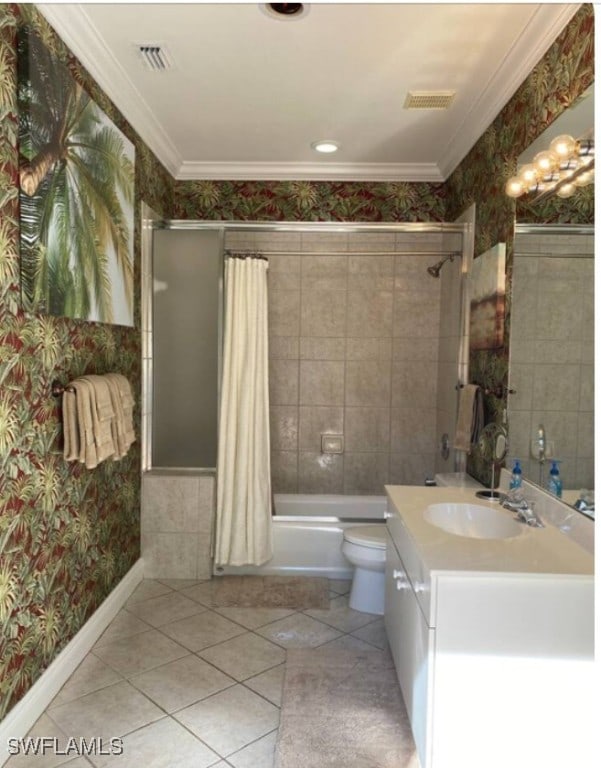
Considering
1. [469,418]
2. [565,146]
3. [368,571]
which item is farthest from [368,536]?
[565,146]

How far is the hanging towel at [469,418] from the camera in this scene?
2883mm

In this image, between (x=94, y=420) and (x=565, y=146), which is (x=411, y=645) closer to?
(x=94, y=420)

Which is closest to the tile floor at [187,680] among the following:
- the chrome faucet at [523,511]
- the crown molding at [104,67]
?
the chrome faucet at [523,511]

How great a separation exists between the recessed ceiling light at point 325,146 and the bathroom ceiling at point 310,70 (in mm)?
43

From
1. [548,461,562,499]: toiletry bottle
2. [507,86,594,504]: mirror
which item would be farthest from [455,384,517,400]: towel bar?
[548,461,562,499]: toiletry bottle

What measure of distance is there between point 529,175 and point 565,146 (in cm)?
24

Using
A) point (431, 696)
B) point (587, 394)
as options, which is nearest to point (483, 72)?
point (587, 394)

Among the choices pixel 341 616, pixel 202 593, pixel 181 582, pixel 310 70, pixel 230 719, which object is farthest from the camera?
pixel 181 582

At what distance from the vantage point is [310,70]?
8.33 ft

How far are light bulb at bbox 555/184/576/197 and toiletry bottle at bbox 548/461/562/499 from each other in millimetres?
954

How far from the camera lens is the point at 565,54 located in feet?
6.64

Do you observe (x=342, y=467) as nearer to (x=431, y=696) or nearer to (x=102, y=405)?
(x=102, y=405)

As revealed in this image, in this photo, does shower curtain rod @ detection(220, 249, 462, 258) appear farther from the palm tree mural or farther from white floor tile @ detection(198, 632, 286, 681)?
white floor tile @ detection(198, 632, 286, 681)

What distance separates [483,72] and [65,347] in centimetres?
216
